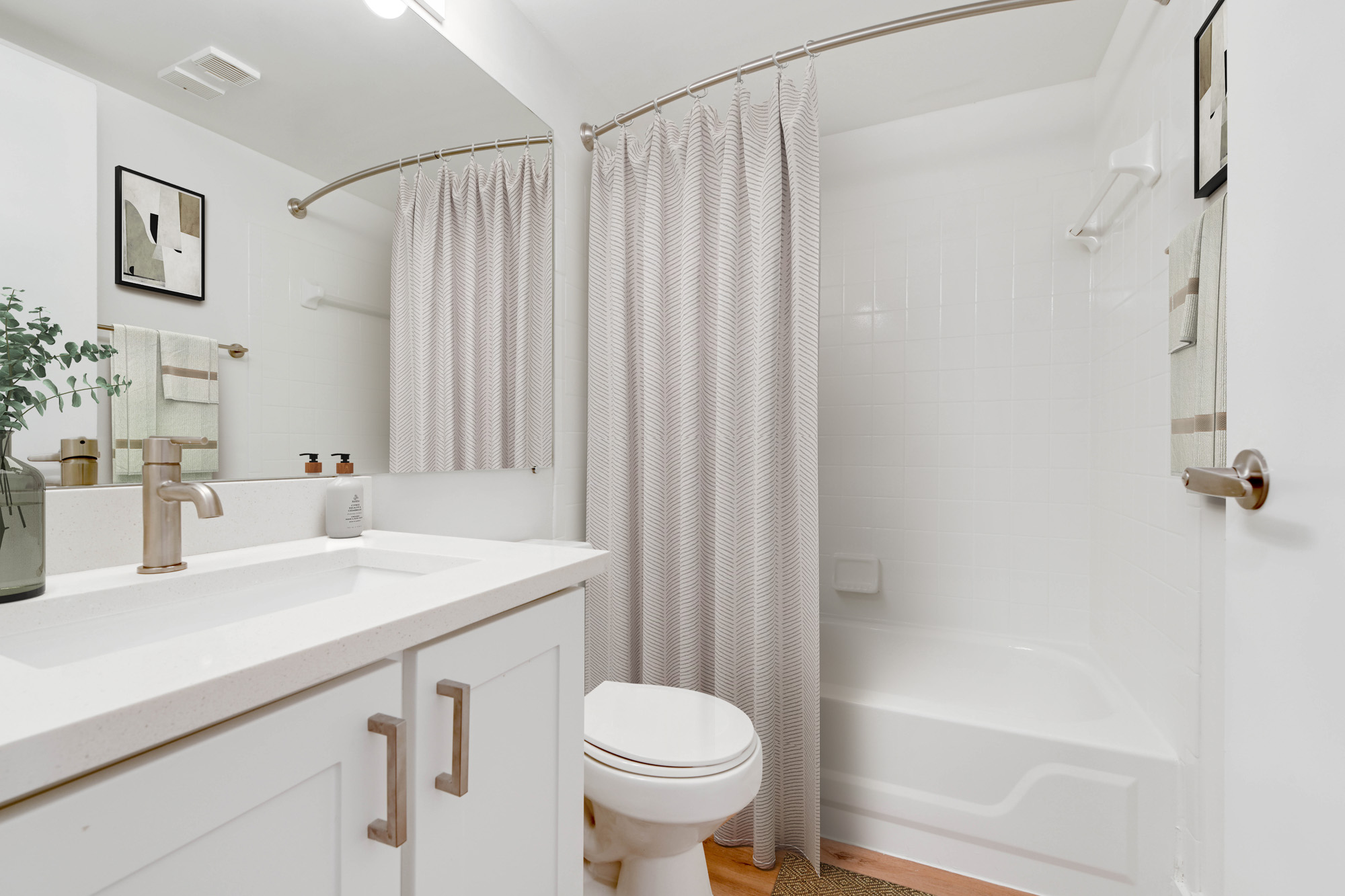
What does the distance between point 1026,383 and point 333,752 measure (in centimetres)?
235

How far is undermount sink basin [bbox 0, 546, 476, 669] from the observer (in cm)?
66

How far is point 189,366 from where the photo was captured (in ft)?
3.11

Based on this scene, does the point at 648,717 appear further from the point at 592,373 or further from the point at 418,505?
the point at 592,373

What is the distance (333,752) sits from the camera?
21.0 inches

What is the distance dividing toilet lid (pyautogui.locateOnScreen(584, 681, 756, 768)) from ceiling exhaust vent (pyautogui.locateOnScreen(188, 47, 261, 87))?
1269 millimetres

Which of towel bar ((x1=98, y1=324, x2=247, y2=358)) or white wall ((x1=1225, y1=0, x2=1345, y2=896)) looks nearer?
white wall ((x1=1225, y1=0, x2=1345, y2=896))

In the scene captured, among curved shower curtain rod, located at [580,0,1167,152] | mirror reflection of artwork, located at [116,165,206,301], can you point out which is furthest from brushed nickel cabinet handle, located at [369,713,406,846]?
curved shower curtain rod, located at [580,0,1167,152]

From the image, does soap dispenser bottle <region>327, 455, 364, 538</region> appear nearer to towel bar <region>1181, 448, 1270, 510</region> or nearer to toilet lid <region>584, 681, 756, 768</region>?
toilet lid <region>584, 681, 756, 768</region>

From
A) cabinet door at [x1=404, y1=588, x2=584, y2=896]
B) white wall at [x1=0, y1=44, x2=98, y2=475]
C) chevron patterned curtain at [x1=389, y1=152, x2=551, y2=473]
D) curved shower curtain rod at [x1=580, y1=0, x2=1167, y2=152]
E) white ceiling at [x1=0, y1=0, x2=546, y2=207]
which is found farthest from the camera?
curved shower curtain rod at [x1=580, y1=0, x2=1167, y2=152]

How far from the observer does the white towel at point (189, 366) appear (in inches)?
36.0

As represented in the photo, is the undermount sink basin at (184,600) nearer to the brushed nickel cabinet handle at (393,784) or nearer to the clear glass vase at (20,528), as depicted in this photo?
the clear glass vase at (20,528)

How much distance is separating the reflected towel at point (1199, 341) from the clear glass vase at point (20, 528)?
176 cm

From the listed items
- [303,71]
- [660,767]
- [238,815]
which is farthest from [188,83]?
[660,767]

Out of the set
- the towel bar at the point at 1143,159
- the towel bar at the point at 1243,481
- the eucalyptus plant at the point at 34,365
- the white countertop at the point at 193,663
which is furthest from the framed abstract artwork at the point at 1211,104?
the eucalyptus plant at the point at 34,365
